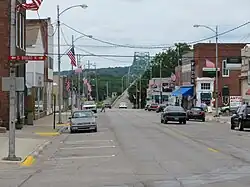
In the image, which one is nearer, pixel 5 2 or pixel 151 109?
pixel 5 2

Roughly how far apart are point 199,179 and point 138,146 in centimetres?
1108

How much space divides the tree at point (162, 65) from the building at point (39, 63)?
83494 millimetres

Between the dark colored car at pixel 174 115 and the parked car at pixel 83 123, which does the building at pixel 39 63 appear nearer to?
the dark colored car at pixel 174 115

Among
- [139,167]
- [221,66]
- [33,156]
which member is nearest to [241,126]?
[33,156]

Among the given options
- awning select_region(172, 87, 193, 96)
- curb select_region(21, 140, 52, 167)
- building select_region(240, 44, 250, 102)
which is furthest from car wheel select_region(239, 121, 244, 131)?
awning select_region(172, 87, 193, 96)

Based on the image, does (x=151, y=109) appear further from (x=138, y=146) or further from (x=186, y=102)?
(x=138, y=146)

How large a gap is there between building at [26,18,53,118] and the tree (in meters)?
83.5

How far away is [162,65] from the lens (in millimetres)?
164000

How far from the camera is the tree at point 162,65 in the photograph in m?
157

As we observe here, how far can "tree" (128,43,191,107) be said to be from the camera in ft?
515

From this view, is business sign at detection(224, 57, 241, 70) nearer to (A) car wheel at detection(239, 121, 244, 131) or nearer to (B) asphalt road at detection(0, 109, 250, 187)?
(A) car wheel at detection(239, 121, 244, 131)

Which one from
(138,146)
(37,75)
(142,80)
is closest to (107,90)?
(142,80)

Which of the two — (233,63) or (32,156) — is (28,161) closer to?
(32,156)

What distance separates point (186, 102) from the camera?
105188 millimetres
